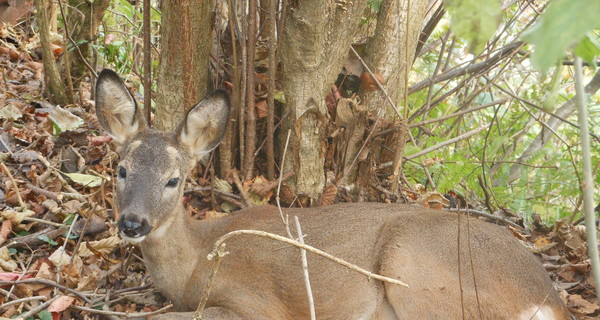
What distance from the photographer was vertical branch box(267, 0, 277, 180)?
5.31 metres

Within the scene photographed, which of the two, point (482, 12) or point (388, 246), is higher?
point (482, 12)

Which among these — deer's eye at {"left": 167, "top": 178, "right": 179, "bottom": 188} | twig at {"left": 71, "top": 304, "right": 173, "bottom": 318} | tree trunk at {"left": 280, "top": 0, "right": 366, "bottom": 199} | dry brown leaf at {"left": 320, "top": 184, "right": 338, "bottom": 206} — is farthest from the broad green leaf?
dry brown leaf at {"left": 320, "top": 184, "right": 338, "bottom": 206}

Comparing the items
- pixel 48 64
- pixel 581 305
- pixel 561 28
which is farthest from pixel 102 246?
pixel 561 28

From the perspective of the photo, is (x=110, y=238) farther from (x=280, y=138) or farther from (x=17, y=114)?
(x=17, y=114)

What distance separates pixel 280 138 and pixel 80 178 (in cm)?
174

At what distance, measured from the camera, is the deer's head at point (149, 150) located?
4.30m

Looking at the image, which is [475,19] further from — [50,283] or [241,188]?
[241,188]

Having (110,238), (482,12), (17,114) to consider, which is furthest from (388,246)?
(17,114)

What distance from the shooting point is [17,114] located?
261 inches

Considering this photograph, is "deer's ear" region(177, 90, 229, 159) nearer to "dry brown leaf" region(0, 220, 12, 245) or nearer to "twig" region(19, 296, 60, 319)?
"twig" region(19, 296, 60, 319)

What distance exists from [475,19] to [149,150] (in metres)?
3.64

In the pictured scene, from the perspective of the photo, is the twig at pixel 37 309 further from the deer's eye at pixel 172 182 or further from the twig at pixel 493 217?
the twig at pixel 493 217

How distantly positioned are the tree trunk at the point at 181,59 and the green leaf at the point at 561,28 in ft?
14.9

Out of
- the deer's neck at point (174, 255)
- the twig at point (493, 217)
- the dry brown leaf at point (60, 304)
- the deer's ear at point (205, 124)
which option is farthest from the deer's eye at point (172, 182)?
the twig at point (493, 217)
